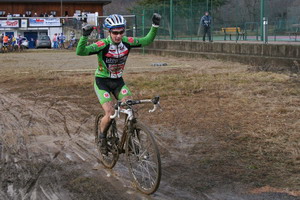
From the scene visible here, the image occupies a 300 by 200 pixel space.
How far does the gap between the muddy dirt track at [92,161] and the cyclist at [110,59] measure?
77 centimetres

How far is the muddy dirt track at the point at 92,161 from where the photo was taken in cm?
575

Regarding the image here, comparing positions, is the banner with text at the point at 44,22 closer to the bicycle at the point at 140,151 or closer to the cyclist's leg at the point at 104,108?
the cyclist's leg at the point at 104,108

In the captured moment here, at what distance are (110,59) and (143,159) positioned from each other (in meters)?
1.47

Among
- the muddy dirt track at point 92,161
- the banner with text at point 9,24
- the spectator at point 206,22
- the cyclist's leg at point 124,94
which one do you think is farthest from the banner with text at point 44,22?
the cyclist's leg at point 124,94

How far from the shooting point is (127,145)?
613cm

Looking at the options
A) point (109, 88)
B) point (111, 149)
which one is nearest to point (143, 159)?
point (111, 149)

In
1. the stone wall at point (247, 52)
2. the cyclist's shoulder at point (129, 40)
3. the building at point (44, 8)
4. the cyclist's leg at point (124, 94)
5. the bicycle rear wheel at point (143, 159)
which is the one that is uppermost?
the building at point (44, 8)

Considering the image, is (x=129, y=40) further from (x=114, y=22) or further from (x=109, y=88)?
(x=109, y=88)

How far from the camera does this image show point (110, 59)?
6609 mm

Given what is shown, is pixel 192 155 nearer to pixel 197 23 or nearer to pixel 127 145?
pixel 127 145

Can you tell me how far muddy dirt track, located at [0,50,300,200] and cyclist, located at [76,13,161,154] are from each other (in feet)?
2.54

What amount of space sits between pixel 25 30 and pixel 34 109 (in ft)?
170

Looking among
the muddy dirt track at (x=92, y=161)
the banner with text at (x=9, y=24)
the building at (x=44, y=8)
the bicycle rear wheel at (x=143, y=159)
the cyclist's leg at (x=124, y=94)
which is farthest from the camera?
the building at (x=44, y=8)

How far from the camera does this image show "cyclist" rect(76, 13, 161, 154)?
6.38 m
